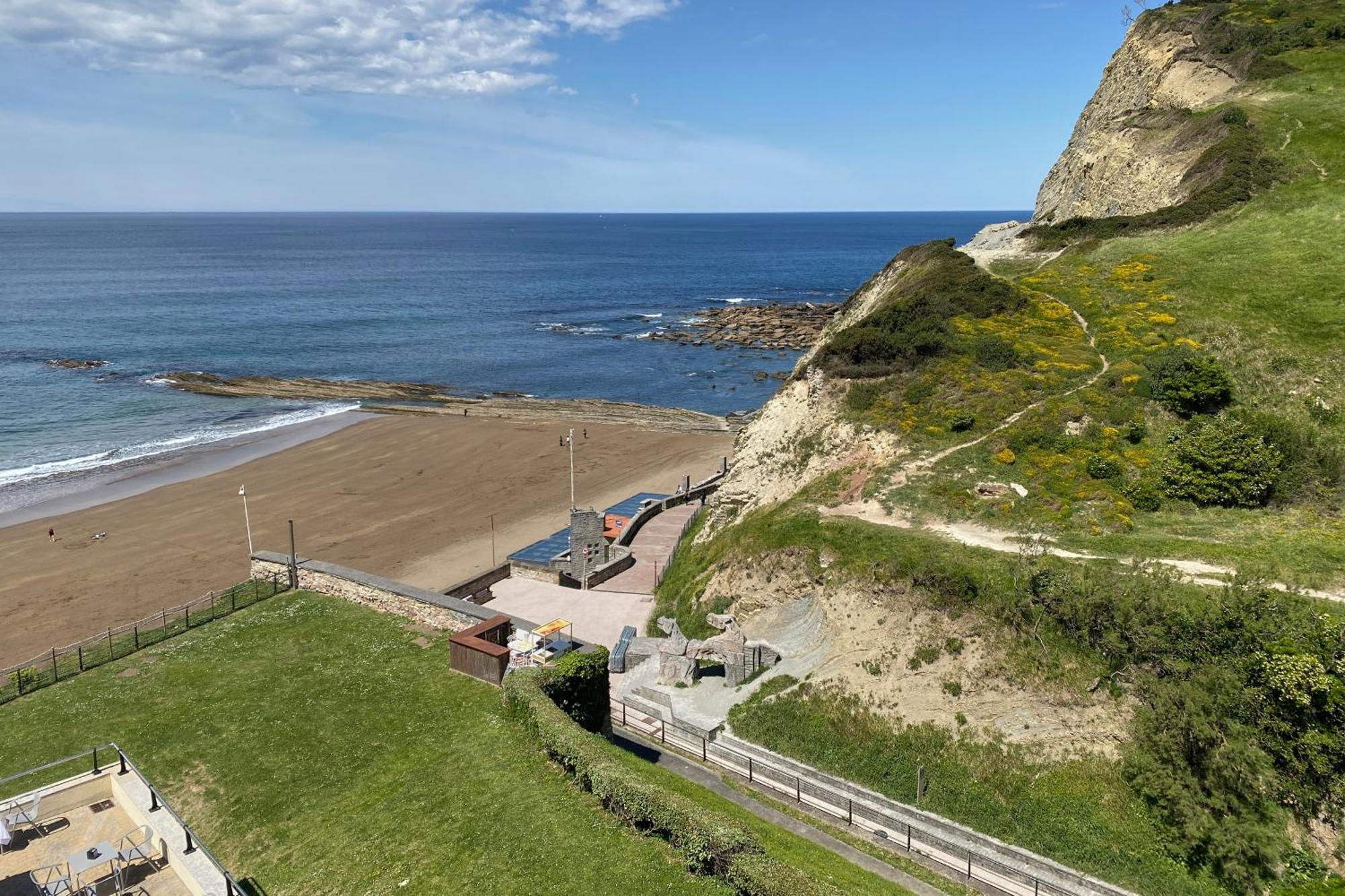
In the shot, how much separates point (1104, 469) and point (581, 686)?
19520 mm

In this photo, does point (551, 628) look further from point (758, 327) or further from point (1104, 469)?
point (758, 327)

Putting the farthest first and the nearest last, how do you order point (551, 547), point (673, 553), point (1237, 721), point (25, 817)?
1. point (551, 547)
2. point (673, 553)
3. point (1237, 721)
4. point (25, 817)

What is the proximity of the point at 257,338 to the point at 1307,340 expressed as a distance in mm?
110696

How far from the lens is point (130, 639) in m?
24.2

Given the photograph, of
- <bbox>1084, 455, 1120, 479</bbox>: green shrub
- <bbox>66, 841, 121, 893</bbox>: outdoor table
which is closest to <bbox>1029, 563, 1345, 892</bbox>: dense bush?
<bbox>1084, 455, 1120, 479</bbox>: green shrub

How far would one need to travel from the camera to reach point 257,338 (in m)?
105

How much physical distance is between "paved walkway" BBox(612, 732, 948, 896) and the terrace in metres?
10.8

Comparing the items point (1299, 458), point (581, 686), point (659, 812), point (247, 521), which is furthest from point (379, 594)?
point (1299, 458)

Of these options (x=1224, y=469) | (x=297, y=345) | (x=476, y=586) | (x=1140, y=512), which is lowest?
(x=476, y=586)

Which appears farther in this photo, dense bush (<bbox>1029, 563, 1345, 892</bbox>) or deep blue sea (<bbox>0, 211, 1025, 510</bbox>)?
deep blue sea (<bbox>0, 211, 1025, 510</bbox>)

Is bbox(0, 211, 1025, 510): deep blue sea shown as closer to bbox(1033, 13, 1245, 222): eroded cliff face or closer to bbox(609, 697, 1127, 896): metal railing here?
bbox(1033, 13, 1245, 222): eroded cliff face

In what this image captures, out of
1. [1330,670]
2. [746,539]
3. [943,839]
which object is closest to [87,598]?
[746,539]

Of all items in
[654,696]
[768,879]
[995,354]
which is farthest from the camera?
[995,354]

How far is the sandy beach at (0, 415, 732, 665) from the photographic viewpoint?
39.4m
